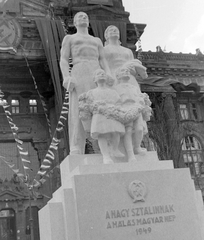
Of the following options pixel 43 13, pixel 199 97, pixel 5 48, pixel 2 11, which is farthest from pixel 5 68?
pixel 199 97

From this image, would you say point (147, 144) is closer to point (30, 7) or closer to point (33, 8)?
point (33, 8)

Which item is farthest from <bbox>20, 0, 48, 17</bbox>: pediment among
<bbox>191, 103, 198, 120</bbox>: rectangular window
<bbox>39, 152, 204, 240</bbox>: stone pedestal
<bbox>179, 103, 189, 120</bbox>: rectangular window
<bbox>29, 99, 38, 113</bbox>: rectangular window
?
<bbox>39, 152, 204, 240</bbox>: stone pedestal

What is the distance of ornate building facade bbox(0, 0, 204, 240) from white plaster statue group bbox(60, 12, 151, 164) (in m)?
12.7

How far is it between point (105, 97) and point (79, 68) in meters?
1.09

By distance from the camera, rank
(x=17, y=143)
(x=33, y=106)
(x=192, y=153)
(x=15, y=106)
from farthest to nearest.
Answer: (x=192, y=153) → (x=33, y=106) → (x=15, y=106) → (x=17, y=143)

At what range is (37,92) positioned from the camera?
78.2 feet

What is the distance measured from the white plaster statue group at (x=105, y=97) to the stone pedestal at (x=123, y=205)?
425mm

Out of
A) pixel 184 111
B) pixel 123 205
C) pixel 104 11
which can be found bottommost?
pixel 123 205

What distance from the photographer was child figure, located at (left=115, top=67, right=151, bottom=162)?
5.78 meters

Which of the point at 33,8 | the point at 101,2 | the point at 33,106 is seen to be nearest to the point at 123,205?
the point at 101,2

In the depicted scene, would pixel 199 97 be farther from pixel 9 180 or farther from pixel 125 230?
pixel 125 230

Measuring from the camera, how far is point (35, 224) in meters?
20.7

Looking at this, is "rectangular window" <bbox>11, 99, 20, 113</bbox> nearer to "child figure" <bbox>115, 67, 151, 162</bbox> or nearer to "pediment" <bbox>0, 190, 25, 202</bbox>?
"pediment" <bbox>0, 190, 25, 202</bbox>

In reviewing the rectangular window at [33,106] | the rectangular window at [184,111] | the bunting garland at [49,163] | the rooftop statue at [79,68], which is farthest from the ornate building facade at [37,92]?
the rooftop statue at [79,68]
